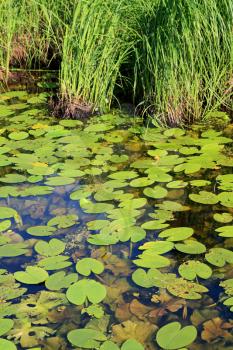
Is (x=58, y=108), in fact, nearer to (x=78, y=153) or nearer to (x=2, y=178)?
(x=78, y=153)

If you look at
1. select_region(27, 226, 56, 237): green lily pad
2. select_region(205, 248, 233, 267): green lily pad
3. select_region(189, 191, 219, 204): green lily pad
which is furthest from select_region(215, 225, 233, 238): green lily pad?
select_region(27, 226, 56, 237): green lily pad

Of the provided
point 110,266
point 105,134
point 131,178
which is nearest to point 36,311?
point 110,266

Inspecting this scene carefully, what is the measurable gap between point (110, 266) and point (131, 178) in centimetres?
80

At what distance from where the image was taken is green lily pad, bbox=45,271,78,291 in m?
2.12

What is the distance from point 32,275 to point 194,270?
67cm

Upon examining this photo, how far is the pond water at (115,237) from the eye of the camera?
194 centimetres

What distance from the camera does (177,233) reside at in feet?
7.98

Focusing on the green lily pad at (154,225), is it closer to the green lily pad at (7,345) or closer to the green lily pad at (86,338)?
the green lily pad at (86,338)

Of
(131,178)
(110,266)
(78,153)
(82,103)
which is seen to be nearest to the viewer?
(110,266)

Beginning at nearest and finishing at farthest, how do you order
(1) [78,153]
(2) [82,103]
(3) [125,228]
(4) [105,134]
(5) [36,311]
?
(5) [36,311]
(3) [125,228]
(1) [78,153]
(4) [105,134]
(2) [82,103]

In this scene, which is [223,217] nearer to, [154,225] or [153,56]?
[154,225]

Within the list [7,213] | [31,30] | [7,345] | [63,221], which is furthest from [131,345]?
[31,30]

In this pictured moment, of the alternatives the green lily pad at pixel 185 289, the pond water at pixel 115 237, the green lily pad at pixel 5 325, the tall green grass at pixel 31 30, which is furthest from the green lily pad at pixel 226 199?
the tall green grass at pixel 31 30

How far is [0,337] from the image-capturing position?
6.22 feet
